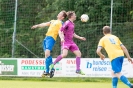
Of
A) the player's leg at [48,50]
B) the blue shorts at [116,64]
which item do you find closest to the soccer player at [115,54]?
the blue shorts at [116,64]

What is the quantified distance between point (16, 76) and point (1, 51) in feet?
6.60

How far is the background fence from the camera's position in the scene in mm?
22703

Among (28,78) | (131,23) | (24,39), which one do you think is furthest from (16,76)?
(131,23)

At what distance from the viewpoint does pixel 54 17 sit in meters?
26.2

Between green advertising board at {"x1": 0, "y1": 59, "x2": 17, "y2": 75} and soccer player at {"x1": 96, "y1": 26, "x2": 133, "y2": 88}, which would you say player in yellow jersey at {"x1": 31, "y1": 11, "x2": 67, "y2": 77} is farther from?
green advertising board at {"x1": 0, "y1": 59, "x2": 17, "y2": 75}

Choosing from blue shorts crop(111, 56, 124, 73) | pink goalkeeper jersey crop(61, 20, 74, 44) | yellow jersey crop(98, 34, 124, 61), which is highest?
pink goalkeeper jersey crop(61, 20, 74, 44)

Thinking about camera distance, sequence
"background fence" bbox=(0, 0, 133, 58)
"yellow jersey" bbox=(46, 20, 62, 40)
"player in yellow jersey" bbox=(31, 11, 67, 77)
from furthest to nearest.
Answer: "background fence" bbox=(0, 0, 133, 58) → "yellow jersey" bbox=(46, 20, 62, 40) → "player in yellow jersey" bbox=(31, 11, 67, 77)

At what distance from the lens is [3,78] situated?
2350 centimetres

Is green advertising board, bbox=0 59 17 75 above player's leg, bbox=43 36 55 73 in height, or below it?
below

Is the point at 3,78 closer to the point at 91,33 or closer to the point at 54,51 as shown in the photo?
the point at 54,51

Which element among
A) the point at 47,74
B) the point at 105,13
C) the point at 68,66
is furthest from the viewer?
the point at 105,13

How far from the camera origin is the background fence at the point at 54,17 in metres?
22.7

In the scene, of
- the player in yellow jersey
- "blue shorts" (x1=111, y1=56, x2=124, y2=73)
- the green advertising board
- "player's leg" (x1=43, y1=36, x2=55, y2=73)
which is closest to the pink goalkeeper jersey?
the player in yellow jersey

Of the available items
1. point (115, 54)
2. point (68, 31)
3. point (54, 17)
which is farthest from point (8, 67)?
point (115, 54)
